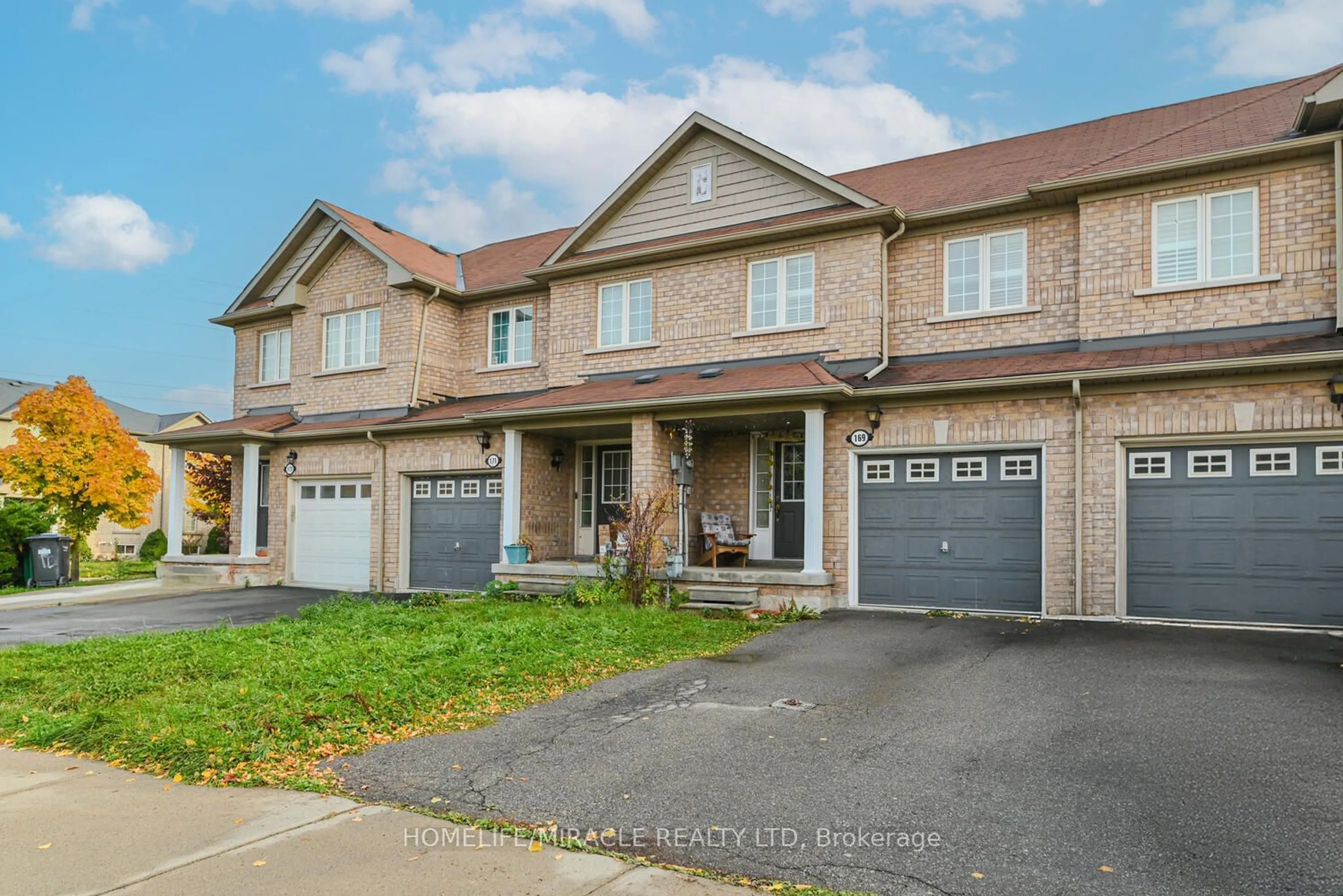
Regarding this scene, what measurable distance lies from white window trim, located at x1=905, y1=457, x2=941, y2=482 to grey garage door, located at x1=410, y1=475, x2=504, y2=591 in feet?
22.9

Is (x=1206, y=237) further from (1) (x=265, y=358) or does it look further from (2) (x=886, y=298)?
(1) (x=265, y=358)

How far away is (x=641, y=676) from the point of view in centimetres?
822

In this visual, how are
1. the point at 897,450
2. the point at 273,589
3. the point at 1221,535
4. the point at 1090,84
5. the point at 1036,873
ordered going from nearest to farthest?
the point at 1036,873
the point at 1221,535
the point at 897,450
the point at 273,589
the point at 1090,84

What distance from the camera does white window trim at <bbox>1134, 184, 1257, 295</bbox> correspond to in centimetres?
1078

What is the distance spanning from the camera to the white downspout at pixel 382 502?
1691 cm

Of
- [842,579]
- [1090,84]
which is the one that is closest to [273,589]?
[842,579]

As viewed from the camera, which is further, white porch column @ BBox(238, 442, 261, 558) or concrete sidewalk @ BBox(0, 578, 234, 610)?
white porch column @ BBox(238, 442, 261, 558)

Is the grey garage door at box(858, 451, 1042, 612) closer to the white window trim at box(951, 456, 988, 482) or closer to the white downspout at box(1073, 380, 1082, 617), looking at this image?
the white window trim at box(951, 456, 988, 482)

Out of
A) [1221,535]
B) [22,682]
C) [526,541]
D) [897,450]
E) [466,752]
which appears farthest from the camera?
[526,541]

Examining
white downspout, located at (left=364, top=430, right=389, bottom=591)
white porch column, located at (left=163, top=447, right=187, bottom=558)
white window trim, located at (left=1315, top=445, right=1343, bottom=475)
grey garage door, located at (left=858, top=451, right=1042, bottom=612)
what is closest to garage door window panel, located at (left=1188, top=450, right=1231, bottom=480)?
white window trim, located at (left=1315, top=445, right=1343, bottom=475)

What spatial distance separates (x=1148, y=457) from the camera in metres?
10.8

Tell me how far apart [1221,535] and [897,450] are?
392 centimetres

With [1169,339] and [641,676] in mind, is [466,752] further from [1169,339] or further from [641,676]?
[1169,339]

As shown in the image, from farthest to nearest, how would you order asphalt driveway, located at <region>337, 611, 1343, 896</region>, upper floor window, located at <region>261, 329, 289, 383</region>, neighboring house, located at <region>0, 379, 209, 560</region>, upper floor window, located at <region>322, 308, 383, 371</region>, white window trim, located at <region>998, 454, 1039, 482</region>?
neighboring house, located at <region>0, 379, 209, 560</region> → upper floor window, located at <region>261, 329, 289, 383</region> → upper floor window, located at <region>322, 308, 383, 371</region> → white window trim, located at <region>998, 454, 1039, 482</region> → asphalt driveway, located at <region>337, 611, 1343, 896</region>
